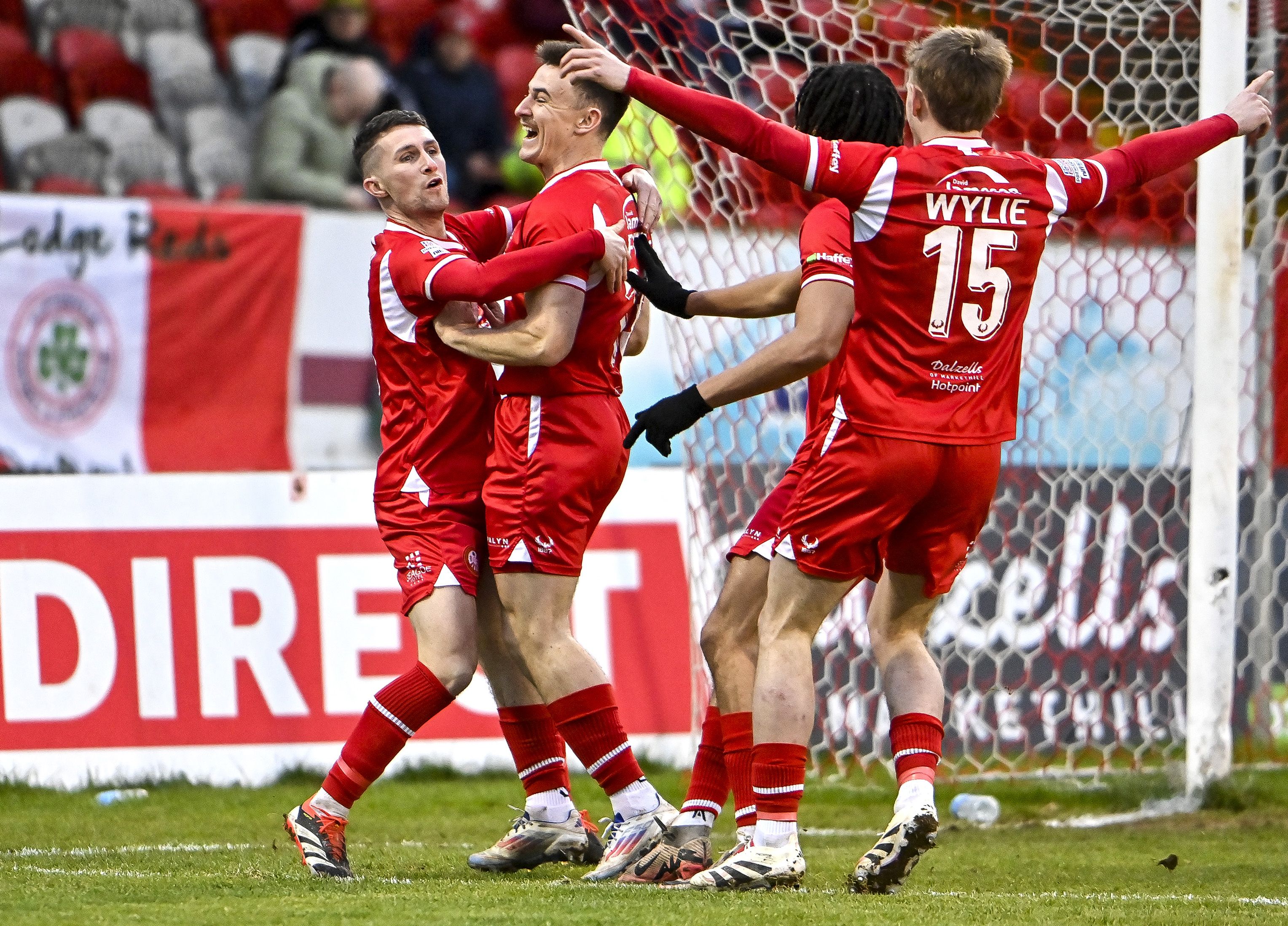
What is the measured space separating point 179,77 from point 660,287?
7393mm

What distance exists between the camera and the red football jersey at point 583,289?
173 inches

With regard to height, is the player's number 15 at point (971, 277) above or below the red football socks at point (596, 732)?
above

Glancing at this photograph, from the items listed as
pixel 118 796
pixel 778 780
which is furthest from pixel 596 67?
pixel 118 796

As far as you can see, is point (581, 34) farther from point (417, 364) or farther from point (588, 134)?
point (417, 364)

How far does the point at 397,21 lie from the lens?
39.4 ft

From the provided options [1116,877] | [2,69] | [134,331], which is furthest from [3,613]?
[2,69]

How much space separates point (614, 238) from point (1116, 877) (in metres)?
2.23

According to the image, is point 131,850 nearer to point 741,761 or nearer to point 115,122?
point 741,761

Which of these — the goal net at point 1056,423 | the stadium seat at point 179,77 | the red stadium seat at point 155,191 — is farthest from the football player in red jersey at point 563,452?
the stadium seat at point 179,77

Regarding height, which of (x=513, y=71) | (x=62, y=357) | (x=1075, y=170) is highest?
(x=513, y=71)

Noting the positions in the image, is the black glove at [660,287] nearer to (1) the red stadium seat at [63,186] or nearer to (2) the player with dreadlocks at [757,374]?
(2) the player with dreadlocks at [757,374]

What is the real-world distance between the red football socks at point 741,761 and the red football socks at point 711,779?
0.21 feet

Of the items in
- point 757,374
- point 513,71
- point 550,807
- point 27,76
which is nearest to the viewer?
point 757,374

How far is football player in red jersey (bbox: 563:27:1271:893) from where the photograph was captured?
13.4 ft
